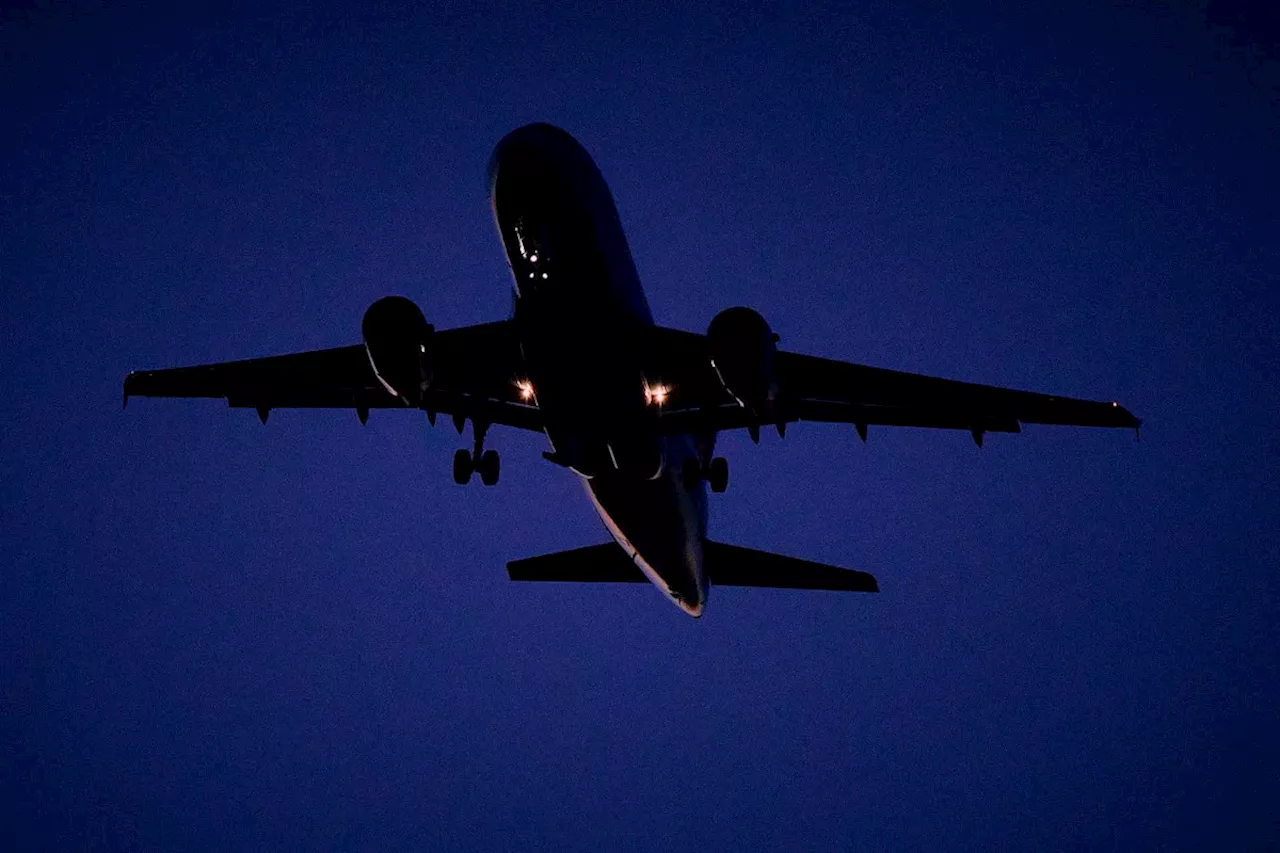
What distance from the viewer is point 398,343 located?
23016 millimetres

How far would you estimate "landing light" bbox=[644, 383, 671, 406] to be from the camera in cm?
2640

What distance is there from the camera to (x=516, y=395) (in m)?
27.8

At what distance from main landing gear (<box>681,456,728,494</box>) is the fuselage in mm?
1636

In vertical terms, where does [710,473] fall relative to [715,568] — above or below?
above

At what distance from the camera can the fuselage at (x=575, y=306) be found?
23594mm

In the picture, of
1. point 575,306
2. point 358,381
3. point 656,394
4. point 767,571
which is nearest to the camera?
point 575,306

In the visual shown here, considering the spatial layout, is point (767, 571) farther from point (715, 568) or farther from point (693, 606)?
point (693, 606)

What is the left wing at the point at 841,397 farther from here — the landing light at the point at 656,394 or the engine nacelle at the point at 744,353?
the engine nacelle at the point at 744,353

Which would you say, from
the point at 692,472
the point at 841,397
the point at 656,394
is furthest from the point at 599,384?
the point at 841,397

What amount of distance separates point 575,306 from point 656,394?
3961mm

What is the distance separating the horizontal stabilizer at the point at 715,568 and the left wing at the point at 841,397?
6606mm

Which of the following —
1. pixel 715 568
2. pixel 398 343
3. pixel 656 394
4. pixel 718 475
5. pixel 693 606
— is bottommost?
pixel 693 606

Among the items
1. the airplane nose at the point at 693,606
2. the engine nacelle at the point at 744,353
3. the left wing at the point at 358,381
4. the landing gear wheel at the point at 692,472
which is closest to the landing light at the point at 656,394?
the landing gear wheel at the point at 692,472

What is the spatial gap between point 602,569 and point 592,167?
41.8ft
